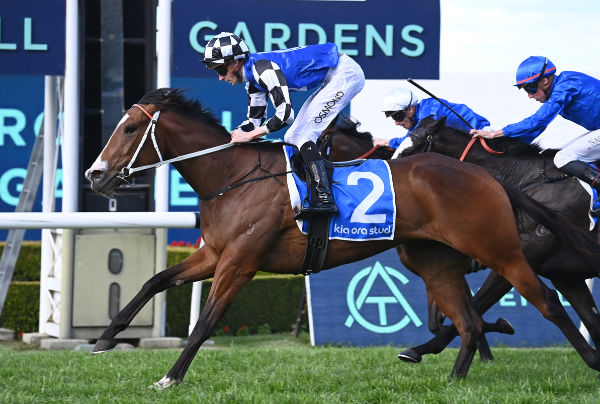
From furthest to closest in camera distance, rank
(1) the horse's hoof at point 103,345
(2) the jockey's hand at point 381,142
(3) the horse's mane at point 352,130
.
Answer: (3) the horse's mane at point 352,130 < (2) the jockey's hand at point 381,142 < (1) the horse's hoof at point 103,345

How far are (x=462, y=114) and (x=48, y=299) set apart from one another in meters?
3.71

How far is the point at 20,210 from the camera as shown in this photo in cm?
763

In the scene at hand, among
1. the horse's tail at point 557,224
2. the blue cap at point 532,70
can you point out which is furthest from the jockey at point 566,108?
the horse's tail at point 557,224

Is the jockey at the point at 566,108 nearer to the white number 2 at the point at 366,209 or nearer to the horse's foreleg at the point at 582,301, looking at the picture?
the horse's foreleg at the point at 582,301

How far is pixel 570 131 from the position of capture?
10180 mm

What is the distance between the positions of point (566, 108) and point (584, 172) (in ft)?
1.38

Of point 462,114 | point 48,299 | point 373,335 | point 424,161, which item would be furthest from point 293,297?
point 424,161

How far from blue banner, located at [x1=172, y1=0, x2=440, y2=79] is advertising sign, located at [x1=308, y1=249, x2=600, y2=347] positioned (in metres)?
1.60

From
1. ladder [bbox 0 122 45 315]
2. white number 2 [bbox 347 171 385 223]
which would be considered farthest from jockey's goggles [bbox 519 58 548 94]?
ladder [bbox 0 122 45 315]

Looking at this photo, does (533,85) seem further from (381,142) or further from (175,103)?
(175,103)

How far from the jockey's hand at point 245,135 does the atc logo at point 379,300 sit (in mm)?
2671

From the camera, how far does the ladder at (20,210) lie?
24.4ft

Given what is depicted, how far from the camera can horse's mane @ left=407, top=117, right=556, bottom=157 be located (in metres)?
5.77

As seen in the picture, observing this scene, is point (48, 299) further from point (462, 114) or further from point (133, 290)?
point (462, 114)
